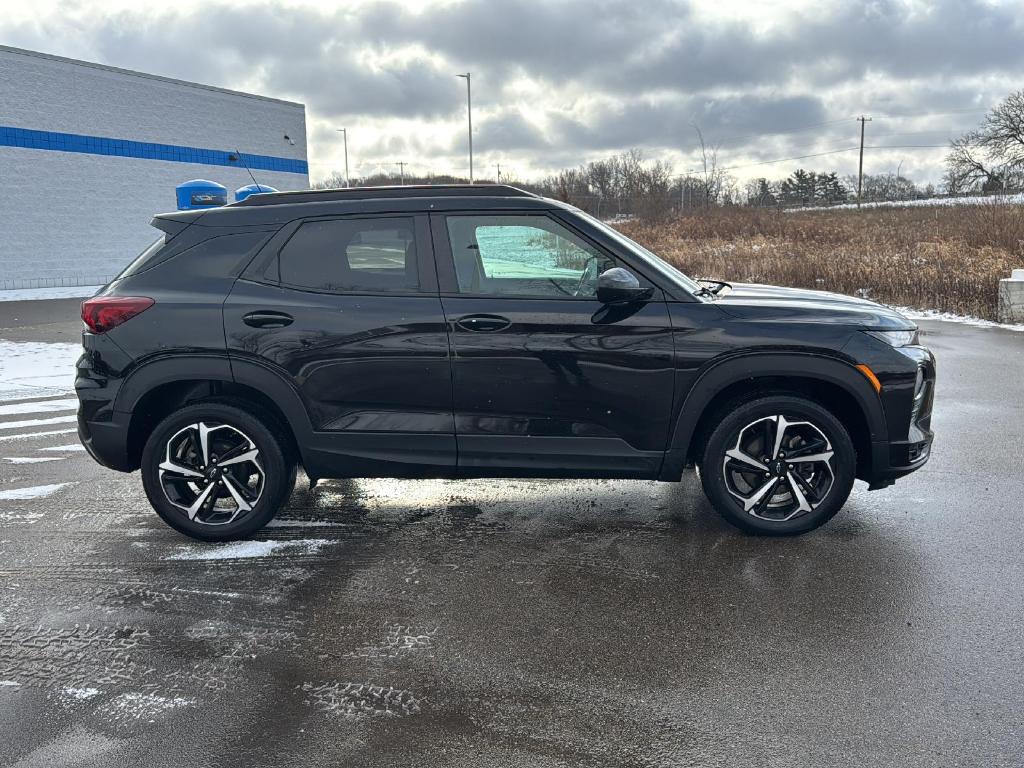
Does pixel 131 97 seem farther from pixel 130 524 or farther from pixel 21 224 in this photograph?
pixel 130 524

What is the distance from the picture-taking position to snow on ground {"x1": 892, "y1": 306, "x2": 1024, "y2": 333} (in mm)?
13211

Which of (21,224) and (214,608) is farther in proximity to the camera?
(21,224)

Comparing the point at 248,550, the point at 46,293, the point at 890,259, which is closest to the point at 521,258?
the point at 248,550

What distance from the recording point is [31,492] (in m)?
5.45

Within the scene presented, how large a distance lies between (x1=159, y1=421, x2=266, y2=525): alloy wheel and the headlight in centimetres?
339

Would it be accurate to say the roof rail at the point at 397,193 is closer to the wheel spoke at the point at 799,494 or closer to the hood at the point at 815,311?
the hood at the point at 815,311

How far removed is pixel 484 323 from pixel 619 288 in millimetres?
722

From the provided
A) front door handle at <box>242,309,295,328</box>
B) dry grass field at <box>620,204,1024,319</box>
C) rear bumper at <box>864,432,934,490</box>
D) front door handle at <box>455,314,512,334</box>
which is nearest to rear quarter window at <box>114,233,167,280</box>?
front door handle at <box>242,309,295,328</box>

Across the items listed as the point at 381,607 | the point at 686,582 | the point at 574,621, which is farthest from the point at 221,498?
the point at 686,582

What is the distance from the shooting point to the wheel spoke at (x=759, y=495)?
4.32m

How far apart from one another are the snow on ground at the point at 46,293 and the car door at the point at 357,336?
19616mm

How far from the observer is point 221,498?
14.9 ft

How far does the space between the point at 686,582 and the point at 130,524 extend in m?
3.31

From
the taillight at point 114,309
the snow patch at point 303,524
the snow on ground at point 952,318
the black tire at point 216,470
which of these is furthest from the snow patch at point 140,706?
the snow on ground at point 952,318
